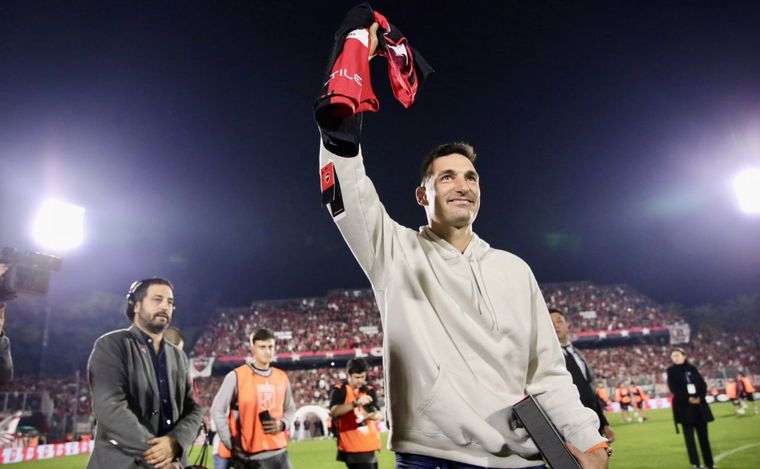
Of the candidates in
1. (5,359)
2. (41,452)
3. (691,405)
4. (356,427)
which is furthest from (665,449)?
(41,452)

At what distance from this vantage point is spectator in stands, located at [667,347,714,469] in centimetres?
891

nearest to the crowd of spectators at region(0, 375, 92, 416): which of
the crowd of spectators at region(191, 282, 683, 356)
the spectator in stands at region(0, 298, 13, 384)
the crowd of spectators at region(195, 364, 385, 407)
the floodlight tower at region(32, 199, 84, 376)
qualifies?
the crowd of spectators at region(195, 364, 385, 407)

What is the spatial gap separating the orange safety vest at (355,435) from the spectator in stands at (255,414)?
50.9 inches

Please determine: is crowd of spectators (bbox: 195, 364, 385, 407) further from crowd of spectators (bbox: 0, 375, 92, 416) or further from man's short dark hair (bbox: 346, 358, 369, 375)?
man's short dark hair (bbox: 346, 358, 369, 375)

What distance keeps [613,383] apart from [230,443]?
102 feet

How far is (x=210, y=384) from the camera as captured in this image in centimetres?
3988

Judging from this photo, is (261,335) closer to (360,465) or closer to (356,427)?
(356,427)

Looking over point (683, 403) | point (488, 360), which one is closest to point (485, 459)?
point (488, 360)

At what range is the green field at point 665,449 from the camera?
32.6 feet

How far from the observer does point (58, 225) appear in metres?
19.2

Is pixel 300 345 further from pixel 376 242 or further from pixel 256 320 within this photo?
pixel 376 242

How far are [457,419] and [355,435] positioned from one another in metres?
6.28

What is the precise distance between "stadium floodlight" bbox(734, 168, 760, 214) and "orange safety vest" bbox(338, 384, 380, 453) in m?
23.3

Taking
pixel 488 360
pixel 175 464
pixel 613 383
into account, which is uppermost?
pixel 488 360
